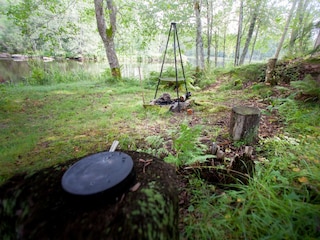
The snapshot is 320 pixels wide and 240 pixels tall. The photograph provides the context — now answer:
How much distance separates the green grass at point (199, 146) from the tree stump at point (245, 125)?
0.58ft

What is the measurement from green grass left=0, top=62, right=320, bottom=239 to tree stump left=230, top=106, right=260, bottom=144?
0.58 ft

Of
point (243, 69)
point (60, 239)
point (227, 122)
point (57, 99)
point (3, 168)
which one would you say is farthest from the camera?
point (243, 69)

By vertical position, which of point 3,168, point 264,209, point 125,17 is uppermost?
point 125,17

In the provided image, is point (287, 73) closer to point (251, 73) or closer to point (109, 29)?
point (251, 73)

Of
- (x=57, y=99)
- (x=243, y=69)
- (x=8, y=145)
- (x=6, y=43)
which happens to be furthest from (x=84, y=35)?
(x=8, y=145)

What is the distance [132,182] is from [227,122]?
108 inches

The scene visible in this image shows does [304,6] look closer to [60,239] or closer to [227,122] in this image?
[227,122]

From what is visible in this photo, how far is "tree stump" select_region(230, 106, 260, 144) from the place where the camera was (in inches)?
94.5

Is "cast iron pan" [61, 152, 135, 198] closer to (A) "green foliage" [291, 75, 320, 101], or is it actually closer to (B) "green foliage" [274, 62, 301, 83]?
(A) "green foliage" [291, 75, 320, 101]

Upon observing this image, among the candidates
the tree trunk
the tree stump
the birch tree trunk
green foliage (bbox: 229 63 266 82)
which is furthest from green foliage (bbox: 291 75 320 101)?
the birch tree trunk

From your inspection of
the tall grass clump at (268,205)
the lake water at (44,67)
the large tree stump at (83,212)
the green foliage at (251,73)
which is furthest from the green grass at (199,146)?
the lake water at (44,67)

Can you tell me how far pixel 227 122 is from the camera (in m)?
3.28

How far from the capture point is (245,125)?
7.95 ft

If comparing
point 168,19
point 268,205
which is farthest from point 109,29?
point 268,205
